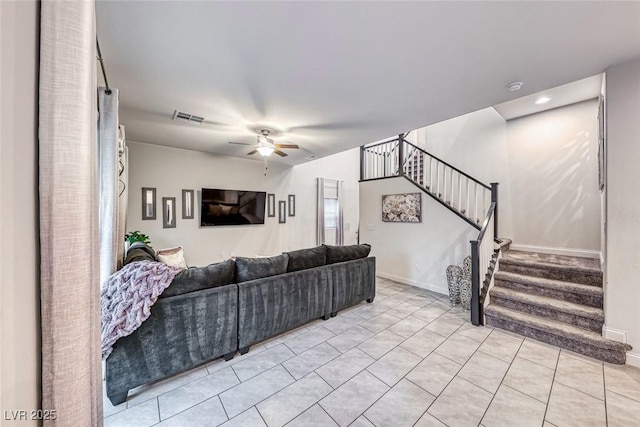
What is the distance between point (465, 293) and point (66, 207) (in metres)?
4.21

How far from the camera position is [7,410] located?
601 mm

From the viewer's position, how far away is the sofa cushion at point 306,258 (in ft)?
9.45

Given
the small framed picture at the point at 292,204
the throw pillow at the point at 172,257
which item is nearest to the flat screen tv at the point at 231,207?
the small framed picture at the point at 292,204

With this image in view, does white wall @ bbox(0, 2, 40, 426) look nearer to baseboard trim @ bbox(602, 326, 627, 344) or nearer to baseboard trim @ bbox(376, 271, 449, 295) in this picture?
baseboard trim @ bbox(602, 326, 627, 344)

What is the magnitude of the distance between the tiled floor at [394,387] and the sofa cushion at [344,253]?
924mm

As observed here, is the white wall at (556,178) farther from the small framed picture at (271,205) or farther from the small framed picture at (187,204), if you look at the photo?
the small framed picture at (187,204)

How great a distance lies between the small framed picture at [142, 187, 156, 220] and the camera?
14.8 feet

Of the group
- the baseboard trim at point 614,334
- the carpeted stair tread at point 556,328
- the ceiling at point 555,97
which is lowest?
the carpeted stair tread at point 556,328

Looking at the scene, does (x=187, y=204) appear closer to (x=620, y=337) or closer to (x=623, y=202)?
(x=623, y=202)

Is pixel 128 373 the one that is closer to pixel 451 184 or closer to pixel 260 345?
pixel 260 345

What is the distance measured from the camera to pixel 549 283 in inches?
119

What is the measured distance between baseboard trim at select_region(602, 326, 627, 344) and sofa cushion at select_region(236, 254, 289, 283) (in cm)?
318

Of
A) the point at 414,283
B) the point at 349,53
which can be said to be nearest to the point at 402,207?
the point at 414,283

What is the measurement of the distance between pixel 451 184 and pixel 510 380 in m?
3.33
